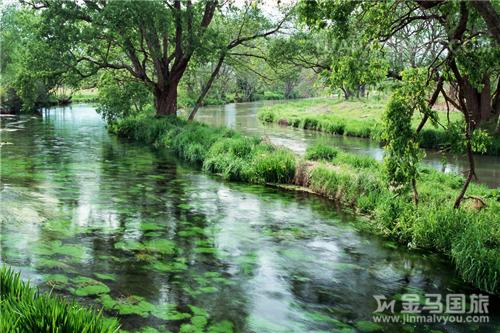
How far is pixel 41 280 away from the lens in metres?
8.05

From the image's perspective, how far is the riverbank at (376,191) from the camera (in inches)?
375

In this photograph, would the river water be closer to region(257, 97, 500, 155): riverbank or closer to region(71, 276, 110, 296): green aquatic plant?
region(71, 276, 110, 296): green aquatic plant

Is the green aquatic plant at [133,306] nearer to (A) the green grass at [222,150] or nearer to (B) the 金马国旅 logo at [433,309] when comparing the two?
(B) the 金马国旅 logo at [433,309]

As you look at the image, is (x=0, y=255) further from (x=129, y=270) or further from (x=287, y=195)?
(x=287, y=195)

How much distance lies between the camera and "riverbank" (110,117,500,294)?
31.3ft

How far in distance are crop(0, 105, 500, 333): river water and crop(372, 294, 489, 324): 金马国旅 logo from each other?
16cm

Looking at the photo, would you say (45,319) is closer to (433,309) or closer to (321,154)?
(433,309)

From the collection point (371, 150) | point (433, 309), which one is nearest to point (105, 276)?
point (433, 309)

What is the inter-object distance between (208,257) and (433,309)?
4339 millimetres

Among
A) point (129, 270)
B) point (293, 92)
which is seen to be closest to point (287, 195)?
point (129, 270)

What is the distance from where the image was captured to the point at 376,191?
1375 cm

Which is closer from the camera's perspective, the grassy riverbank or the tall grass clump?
the grassy riverbank

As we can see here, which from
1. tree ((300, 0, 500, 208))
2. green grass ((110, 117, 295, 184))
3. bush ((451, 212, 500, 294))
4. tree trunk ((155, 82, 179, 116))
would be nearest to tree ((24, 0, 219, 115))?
tree trunk ((155, 82, 179, 116))

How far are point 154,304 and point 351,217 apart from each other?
7177 mm
